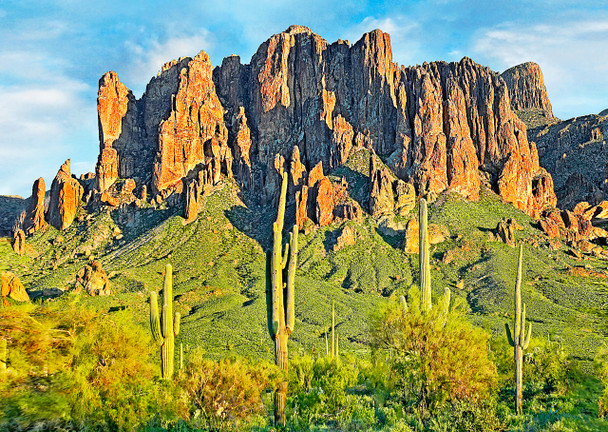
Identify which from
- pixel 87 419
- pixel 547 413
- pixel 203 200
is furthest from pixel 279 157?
pixel 87 419

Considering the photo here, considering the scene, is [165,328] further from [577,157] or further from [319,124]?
[577,157]

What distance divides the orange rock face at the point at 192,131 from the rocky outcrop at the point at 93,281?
4997 centimetres

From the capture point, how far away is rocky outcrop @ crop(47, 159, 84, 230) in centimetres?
11644

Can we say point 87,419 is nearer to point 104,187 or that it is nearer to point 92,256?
point 92,256

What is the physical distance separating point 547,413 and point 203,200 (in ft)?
316

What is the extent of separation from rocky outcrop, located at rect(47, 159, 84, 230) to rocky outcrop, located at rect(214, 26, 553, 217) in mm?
50063

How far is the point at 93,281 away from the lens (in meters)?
70.9

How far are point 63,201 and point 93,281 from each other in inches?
2213

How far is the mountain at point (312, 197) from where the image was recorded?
74.8 metres

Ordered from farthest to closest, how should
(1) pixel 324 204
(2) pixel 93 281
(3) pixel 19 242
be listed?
(3) pixel 19 242, (1) pixel 324 204, (2) pixel 93 281

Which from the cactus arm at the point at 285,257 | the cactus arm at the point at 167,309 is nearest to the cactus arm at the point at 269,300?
the cactus arm at the point at 285,257

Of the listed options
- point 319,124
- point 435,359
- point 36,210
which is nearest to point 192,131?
point 319,124

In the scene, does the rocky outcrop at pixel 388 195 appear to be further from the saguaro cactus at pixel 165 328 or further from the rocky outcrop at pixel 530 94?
the rocky outcrop at pixel 530 94

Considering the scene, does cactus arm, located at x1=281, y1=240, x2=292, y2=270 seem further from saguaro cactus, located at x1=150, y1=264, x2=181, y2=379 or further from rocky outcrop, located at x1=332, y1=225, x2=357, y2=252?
rocky outcrop, located at x1=332, y1=225, x2=357, y2=252
